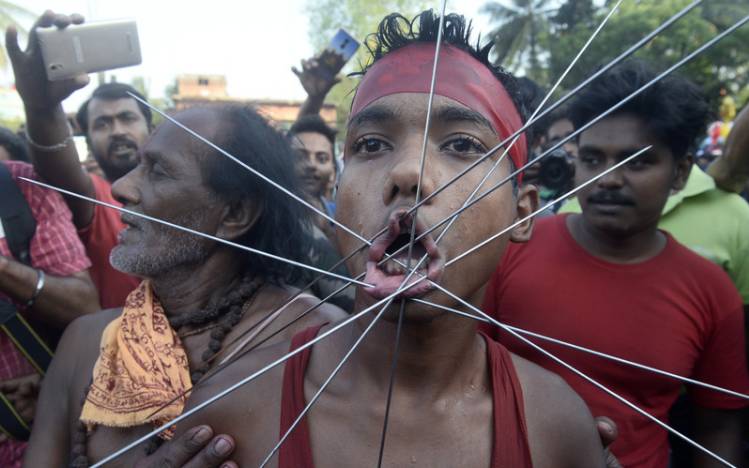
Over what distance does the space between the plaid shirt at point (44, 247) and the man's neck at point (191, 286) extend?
67cm

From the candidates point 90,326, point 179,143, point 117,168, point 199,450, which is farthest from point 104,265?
point 199,450

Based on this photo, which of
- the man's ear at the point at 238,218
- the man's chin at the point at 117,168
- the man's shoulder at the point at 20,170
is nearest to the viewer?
the man's ear at the point at 238,218

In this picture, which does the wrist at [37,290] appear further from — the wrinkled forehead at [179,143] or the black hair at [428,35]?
the black hair at [428,35]

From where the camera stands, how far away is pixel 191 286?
7.30 feet

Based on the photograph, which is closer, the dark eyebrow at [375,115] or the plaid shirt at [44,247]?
the dark eyebrow at [375,115]

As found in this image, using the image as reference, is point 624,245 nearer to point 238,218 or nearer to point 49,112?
point 238,218

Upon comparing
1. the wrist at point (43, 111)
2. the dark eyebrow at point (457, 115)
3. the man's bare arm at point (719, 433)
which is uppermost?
the dark eyebrow at point (457, 115)

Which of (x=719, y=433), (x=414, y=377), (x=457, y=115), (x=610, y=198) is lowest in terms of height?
(x=719, y=433)

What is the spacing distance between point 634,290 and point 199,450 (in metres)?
1.72

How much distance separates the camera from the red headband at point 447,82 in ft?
4.63

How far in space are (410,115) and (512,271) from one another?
1290mm

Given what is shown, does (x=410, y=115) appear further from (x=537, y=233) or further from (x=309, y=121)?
(x=309, y=121)

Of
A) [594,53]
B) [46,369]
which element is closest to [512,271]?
[46,369]

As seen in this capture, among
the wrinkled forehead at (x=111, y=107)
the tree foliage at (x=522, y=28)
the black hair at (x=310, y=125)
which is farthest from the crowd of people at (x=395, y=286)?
the tree foliage at (x=522, y=28)
